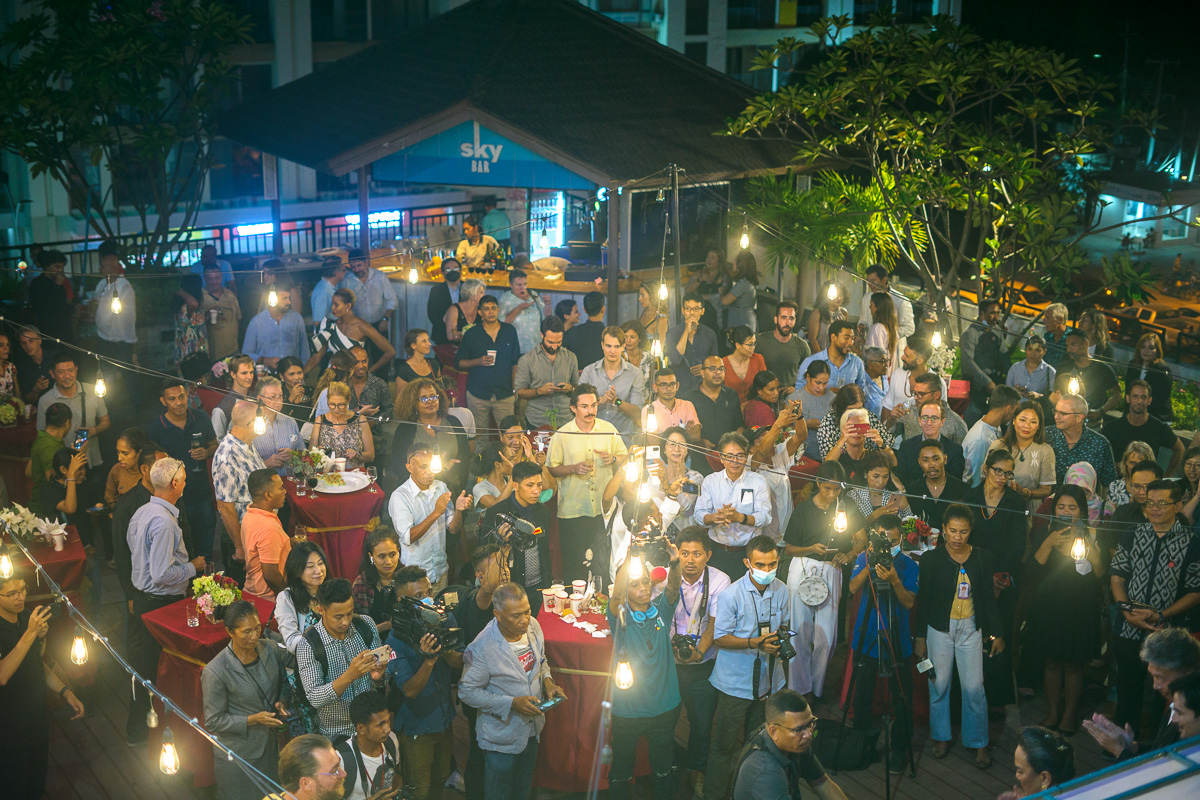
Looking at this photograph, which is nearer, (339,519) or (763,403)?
(339,519)

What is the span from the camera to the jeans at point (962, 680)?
6.66 m

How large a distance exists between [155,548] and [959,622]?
4.80 metres

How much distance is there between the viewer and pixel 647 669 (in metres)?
5.96

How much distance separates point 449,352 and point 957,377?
17.6 ft

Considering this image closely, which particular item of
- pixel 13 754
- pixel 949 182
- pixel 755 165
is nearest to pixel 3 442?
pixel 13 754

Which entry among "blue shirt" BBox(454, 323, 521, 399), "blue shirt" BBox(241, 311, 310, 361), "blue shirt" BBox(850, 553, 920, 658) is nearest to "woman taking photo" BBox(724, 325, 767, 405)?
"blue shirt" BBox(454, 323, 521, 399)

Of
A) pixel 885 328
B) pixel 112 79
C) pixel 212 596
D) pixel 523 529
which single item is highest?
pixel 112 79

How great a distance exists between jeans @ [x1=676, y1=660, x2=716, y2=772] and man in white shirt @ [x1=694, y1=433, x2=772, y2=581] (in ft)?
3.45

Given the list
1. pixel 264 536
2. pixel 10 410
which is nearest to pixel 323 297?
pixel 10 410

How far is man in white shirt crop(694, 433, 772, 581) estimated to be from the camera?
7207mm

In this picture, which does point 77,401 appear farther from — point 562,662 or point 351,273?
point 562,662

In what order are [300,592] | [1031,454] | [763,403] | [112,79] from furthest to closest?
1. [112,79]
2. [763,403]
3. [1031,454]
4. [300,592]

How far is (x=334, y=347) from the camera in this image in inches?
402

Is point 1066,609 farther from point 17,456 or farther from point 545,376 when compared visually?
point 17,456
